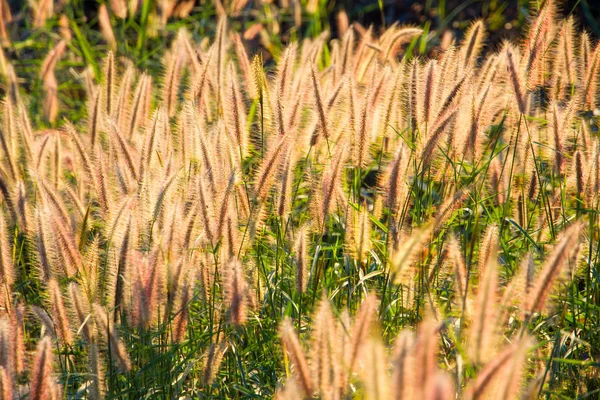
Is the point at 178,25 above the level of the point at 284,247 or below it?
above

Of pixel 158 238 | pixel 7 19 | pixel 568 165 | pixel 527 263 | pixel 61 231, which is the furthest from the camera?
pixel 7 19

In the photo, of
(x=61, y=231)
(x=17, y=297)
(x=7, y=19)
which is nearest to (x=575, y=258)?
(x=61, y=231)

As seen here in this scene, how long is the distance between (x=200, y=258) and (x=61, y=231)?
21.0 inches

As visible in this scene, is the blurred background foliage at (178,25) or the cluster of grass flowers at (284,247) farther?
the blurred background foliage at (178,25)

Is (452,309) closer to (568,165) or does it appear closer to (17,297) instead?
(568,165)

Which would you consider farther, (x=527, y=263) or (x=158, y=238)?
(x=158, y=238)

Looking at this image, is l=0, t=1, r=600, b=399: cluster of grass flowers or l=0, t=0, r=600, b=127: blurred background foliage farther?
l=0, t=0, r=600, b=127: blurred background foliage

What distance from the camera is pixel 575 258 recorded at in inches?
108

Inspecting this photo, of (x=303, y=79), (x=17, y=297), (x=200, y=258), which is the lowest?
(x=17, y=297)

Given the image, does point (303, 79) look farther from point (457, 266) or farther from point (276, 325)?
point (457, 266)

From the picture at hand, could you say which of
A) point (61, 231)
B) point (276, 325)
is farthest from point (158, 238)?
point (276, 325)

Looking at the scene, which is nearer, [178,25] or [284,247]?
[284,247]

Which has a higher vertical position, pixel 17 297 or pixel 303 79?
pixel 303 79

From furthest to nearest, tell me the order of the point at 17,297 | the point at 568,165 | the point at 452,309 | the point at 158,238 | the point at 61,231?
the point at 568,165, the point at 17,297, the point at 452,309, the point at 158,238, the point at 61,231
